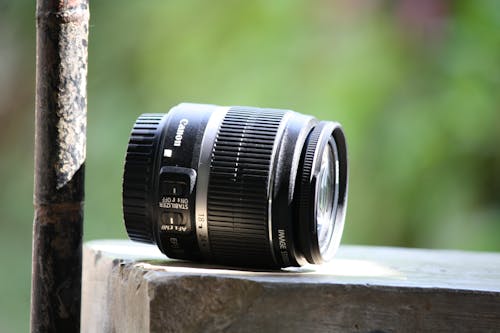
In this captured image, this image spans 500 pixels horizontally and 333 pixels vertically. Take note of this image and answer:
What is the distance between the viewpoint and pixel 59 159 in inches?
32.4

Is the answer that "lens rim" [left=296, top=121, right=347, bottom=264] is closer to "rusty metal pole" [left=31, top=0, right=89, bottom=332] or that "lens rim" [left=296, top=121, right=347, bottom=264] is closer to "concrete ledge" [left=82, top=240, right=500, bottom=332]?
"concrete ledge" [left=82, top=240, right=500, bottom=332]

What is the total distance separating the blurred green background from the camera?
1.93 meters

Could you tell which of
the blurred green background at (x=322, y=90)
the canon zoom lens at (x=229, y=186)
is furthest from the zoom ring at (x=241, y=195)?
the blurred green background at (x=322, y=90)

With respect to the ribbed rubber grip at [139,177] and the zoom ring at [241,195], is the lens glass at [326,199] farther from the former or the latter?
the ribbed rubber grip at [139,177]

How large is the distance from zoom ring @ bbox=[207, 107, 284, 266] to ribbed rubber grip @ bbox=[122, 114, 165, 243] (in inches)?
2.3

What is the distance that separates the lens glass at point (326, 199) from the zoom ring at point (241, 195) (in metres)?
0.05

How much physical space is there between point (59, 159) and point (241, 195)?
0.56ft

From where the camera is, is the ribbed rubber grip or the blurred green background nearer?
the ribbed rubber grip

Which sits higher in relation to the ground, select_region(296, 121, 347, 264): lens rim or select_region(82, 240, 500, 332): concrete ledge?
select_region(296, 121, 347, 264): lens rim

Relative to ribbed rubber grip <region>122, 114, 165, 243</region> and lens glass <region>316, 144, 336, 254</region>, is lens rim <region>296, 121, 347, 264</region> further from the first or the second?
ribbed rubber grip <region>122, 114, 165, 243</region>

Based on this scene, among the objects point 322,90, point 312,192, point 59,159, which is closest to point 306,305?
point 312,192

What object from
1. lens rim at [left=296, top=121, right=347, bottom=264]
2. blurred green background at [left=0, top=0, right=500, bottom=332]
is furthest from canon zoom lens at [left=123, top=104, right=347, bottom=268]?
blurred green background at [left=0, top=0, right=500, bottom=332]

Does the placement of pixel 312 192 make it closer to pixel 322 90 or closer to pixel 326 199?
pixel 326 199

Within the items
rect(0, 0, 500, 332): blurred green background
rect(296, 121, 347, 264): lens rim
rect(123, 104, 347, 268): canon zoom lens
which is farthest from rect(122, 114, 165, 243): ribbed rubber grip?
rect(0, 0, 500, 332): blurred green background
